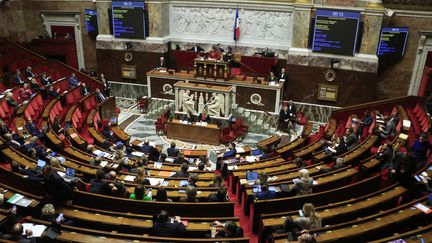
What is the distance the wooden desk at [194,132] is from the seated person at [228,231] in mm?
6954

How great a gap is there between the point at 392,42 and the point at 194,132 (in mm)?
8603

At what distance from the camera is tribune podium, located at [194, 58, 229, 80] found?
1471cm

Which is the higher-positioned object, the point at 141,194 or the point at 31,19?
the point at 31,19

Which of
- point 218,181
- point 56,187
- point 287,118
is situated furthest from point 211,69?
point 56,187

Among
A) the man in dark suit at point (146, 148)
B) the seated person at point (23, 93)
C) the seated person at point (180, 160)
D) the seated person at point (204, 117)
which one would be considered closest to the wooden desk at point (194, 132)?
the seated person at point (204, 117)

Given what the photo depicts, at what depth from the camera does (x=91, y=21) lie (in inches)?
701

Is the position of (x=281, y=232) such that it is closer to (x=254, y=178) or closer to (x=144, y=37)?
(x=254, y=178)

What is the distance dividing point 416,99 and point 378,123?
2762mm

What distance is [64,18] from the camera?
18.7 m

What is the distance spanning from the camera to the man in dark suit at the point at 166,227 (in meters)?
5.71

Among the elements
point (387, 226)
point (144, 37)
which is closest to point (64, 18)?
point (144, 37)

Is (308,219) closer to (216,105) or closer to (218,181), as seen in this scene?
(218,181)

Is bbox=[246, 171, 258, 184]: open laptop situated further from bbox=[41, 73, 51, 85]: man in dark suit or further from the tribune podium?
bbox=[41, 73, 51, 85]: man in dark suit

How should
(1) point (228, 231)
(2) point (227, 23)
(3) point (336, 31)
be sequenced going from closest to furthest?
(1) point (228, 231), (3) point (336, 31), (2) point (227, 23)
